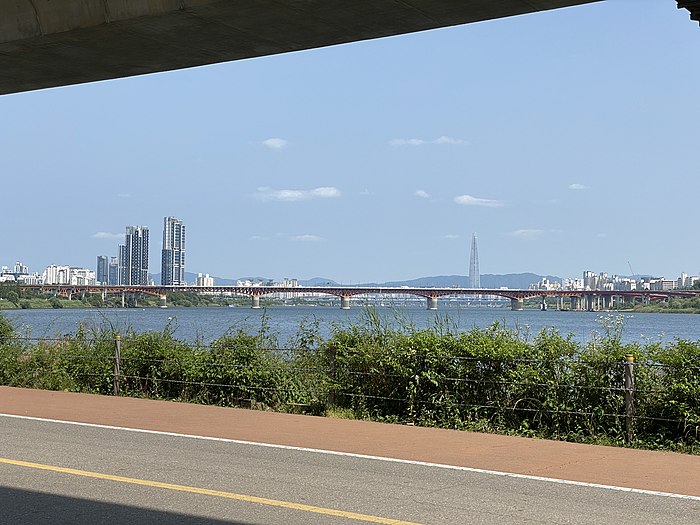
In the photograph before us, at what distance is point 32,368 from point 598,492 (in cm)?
1460

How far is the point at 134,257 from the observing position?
145875 mm

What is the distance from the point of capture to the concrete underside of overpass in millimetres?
7965

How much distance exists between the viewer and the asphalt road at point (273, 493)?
7.41 metres

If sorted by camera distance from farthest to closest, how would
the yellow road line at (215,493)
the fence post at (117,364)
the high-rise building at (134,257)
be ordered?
the high-rise building at (134,257), the fence post at (117,364), the yellow road line at (215,493)

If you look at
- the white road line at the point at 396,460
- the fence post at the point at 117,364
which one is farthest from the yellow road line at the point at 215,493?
the fence post at the point at 117,364

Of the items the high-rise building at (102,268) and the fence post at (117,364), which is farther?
the high-rise building at (102,268)

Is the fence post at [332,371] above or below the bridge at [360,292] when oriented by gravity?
below

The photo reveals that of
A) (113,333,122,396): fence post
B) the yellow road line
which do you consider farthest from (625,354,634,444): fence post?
(113,333,122,396): fence post

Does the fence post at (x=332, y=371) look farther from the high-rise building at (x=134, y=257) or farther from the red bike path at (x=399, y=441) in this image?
the high-rise building at (x=134, y=257)

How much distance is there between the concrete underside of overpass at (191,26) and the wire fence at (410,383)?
6.34 m

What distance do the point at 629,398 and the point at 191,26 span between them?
307 inches

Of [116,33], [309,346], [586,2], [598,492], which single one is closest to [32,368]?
[309,346]

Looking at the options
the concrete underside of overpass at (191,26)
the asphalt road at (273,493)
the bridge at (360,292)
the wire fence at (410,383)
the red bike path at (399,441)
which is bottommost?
the red bike path at (399,441)

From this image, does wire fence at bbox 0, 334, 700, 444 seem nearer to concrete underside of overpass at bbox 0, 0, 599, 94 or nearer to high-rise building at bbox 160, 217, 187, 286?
concrete underside of overpass at bbox 0, 0, 599, 94
